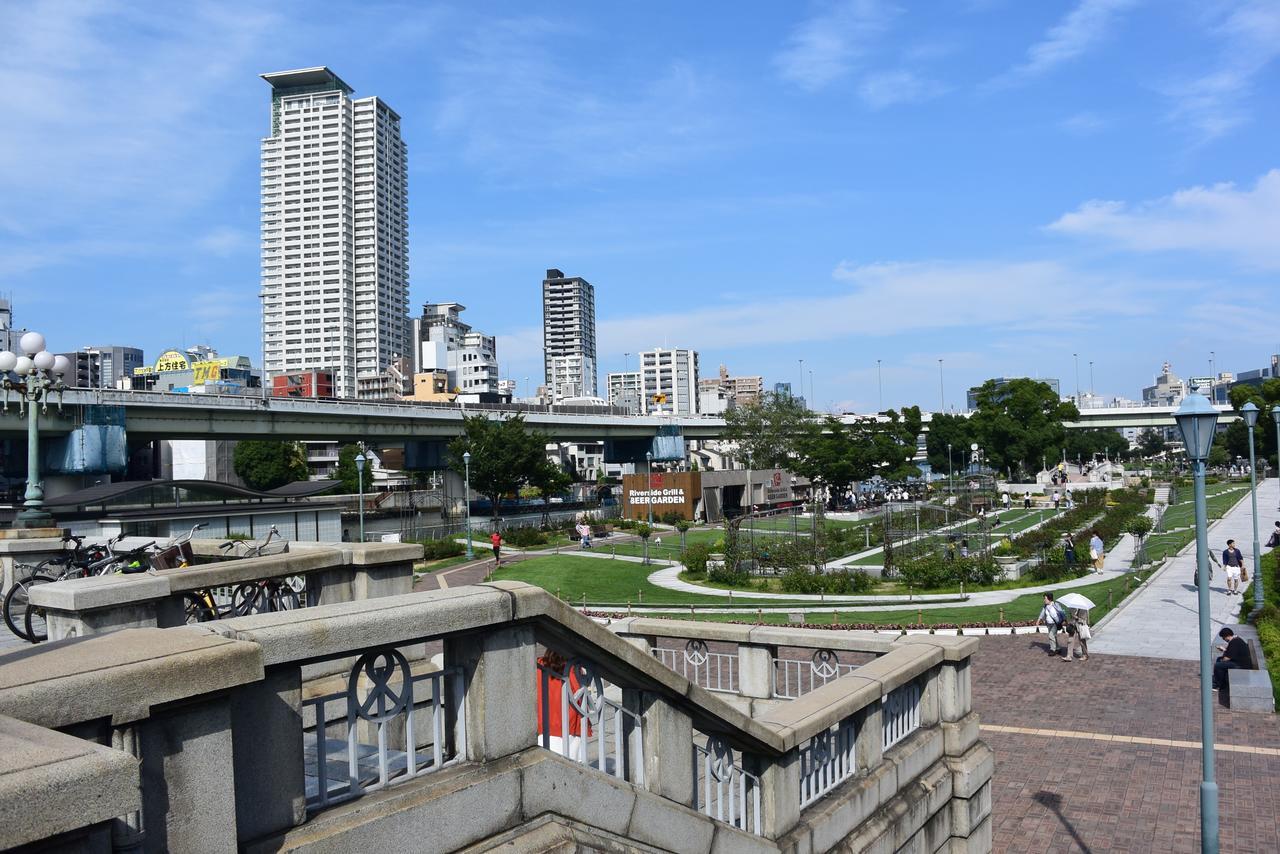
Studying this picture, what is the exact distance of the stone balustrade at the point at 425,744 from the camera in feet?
9.87

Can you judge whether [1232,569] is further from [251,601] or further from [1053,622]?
[251,601]

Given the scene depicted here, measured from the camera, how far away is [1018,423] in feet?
305

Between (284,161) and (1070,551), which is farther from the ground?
(284,161)

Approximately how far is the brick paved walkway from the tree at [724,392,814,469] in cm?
6961

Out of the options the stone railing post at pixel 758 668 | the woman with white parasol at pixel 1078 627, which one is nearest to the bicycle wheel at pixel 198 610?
the stone railing post at pixel 758 668

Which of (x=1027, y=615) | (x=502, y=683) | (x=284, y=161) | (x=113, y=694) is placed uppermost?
(x=284, y=161)

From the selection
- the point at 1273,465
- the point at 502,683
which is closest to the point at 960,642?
the point at 502,683

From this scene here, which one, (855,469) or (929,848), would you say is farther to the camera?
(855,469)

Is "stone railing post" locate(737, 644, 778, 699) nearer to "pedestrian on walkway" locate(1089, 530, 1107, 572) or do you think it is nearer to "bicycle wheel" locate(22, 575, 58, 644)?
"bicycle wheel" locate(22, 575, 58, 644)

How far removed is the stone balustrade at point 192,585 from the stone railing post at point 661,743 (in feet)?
9.63

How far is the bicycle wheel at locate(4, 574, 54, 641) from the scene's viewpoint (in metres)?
10.3

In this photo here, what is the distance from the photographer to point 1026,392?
94875 millimetres

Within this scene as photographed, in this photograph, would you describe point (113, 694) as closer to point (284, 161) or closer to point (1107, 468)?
point (1107, 468)

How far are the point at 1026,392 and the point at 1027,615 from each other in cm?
7604
